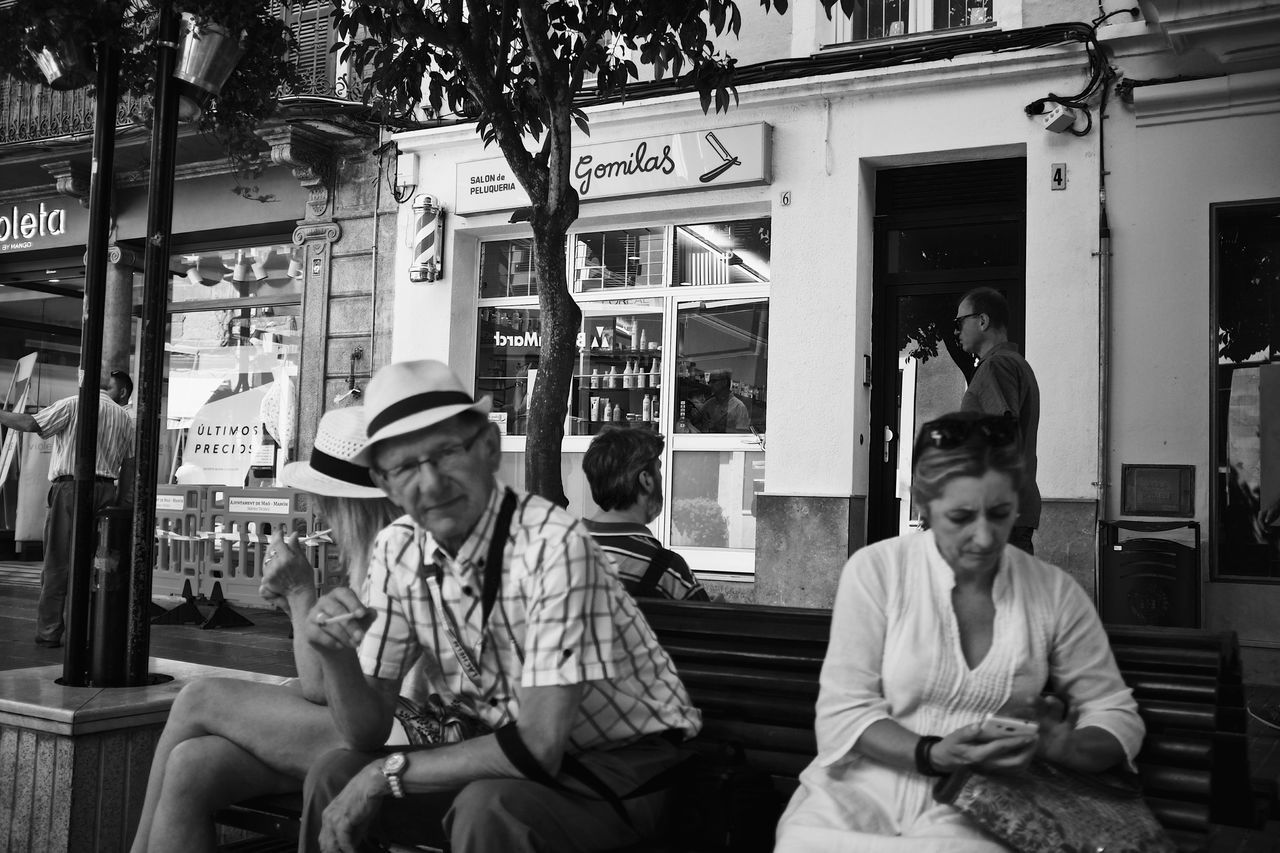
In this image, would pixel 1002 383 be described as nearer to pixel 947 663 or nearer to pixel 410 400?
pixel 947 663

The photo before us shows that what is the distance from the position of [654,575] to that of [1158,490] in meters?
6.34

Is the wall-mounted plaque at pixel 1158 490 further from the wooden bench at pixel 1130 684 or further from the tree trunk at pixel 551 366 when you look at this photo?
the wooden bench at pixel 1130 684

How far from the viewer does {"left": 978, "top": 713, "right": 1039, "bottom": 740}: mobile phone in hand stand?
2264 millimetres

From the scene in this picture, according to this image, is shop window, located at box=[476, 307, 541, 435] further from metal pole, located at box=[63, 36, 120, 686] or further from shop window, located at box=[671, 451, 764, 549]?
metal pole, located at box=[63, 36, 120, 686]

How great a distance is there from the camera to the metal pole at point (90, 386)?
177 inches

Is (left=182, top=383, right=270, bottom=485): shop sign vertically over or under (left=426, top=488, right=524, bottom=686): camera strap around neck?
over

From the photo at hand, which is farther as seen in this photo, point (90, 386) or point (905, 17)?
point (905, 17)

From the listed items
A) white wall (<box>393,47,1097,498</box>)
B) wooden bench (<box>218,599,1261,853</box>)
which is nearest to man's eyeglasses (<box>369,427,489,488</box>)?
wooden bench (<box>218,599,1261,853</box>)

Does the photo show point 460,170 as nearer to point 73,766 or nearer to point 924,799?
point 73,766

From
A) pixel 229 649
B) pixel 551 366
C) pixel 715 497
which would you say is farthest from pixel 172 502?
pixel 551 366

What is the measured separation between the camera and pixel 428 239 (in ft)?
41.0

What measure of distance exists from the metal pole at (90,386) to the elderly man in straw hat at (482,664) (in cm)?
207

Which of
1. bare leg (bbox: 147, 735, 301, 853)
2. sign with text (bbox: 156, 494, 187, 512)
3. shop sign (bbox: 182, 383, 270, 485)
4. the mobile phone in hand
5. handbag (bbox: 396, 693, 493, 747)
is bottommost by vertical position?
bare leg (bbox: 147, 735, 301, 853)

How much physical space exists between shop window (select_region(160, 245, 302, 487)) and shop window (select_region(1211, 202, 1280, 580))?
30.4ft
